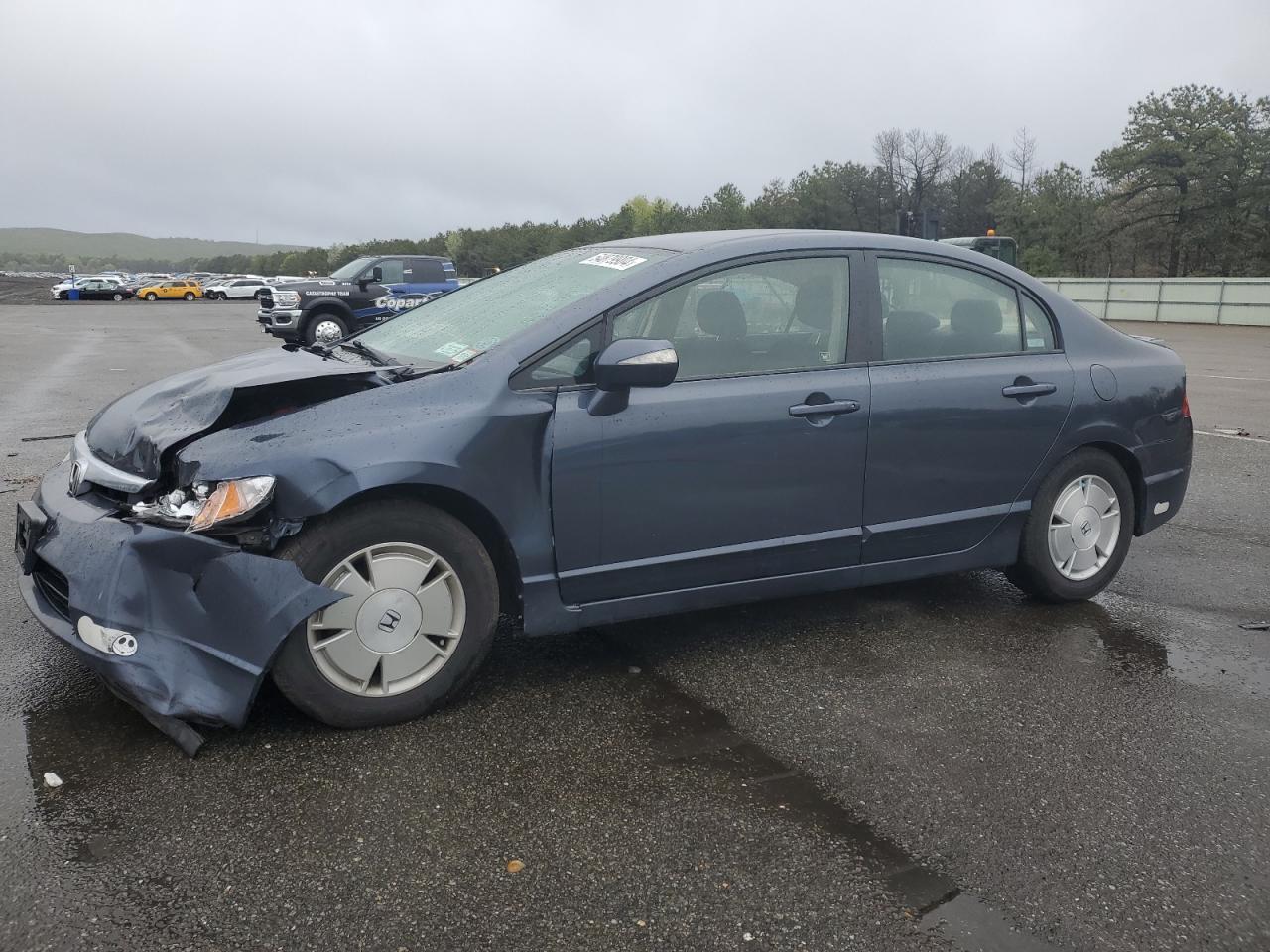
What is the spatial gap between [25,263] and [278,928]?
23009 centimetres

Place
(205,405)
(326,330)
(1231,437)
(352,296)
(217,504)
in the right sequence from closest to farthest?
(217,504) → (205,405) → (1231,437) → (326,330) → (352,296)

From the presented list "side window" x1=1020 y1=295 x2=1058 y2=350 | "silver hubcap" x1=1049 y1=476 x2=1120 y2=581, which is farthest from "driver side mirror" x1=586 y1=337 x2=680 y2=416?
"silver hubcap" x1=1049 y1=476 x2=1120 y2=581

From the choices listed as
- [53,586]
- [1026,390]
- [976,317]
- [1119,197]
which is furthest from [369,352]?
[1119,197]

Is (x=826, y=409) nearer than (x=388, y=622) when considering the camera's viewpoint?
No

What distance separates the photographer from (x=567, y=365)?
3.60 metres

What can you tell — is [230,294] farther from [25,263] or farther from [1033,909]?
[25,263]

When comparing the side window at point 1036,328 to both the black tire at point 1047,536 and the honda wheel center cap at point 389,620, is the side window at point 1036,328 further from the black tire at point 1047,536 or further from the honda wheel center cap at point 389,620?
the honda wheel center cap at point 389,620

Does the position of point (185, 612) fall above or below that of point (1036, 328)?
below

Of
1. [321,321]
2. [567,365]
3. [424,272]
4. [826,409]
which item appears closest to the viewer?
[567,365]

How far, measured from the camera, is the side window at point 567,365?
11.6ft

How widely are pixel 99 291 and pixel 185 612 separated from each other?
6254 cm

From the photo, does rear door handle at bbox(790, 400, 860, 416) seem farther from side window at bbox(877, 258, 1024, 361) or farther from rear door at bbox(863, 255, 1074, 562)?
side window at bbox(877, 258, 1024, 361)

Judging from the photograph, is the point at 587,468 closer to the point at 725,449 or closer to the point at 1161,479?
the point at 725,449

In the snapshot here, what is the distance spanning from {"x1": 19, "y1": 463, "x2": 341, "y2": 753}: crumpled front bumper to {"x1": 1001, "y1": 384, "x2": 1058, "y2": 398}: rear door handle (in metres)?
2.84
